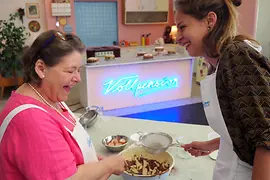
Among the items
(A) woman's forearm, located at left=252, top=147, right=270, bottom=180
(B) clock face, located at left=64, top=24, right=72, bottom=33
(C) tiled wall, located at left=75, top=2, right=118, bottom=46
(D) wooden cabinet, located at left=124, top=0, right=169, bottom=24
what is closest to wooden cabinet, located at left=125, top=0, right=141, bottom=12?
(D) wooden cabinet, located at left=124, top=0, right=169, bottom=24

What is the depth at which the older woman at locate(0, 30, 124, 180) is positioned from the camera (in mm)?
825

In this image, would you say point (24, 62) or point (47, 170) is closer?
point (47, 170)

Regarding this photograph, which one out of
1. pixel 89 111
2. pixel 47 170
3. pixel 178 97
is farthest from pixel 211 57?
pixel 178 97

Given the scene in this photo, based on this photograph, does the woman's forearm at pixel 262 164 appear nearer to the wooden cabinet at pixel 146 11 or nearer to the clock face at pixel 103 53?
the clock face at pixel 103 53

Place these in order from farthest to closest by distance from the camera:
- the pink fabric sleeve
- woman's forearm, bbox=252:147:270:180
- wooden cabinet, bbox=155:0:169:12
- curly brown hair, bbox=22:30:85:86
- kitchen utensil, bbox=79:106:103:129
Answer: wooden cabinet, bbox=155:0:169:12, kitchen utensil, bbox=79:106:103:129, curly brown hair, bbox=22:30:85:86, the pink fabric sleeve, woman's forearm, bbox=252:147:270:180

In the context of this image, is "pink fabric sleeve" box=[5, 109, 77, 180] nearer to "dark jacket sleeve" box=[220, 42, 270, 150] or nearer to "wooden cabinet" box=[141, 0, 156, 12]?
"dark jacket sleeve" box=[220, 42, 270, 150]

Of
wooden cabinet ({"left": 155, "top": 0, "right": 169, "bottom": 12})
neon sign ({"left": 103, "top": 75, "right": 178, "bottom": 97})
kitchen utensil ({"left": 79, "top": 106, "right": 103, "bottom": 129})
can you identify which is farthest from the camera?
wooden cabinet ({"left": 155, "top": 0, "right": 169, "bottom": 12})

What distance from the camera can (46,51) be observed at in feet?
3.17

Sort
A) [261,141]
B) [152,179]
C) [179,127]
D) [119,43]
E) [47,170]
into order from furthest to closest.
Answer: [119,43] → [179,127] → [152,179] → [47,170] → [261,141]

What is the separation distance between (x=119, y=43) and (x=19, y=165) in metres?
5.52

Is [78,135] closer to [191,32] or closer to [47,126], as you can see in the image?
[47,126]

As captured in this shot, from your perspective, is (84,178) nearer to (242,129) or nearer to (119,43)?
(242,129)

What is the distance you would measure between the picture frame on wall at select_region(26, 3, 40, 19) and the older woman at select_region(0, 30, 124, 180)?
481 centimetres

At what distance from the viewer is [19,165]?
2.74ft
